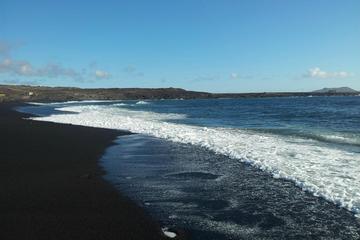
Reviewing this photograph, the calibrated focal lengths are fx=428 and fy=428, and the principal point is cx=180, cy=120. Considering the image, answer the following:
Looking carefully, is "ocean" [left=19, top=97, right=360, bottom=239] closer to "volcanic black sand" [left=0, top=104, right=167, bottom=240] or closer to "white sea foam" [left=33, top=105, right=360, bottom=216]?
"white sea foam" [left=33, top=105, right=360, bottom=216]

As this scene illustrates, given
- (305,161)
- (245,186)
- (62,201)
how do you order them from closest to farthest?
(62,201)
(245,186)
(305,161)

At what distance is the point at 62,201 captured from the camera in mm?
10336

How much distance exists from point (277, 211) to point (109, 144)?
13.2 m

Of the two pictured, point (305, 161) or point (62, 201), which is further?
point (305, 161)

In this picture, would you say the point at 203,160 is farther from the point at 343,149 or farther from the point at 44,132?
the point at 44,132

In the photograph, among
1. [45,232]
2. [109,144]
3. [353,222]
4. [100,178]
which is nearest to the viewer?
[45,232]

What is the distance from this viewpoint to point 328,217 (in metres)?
9.24

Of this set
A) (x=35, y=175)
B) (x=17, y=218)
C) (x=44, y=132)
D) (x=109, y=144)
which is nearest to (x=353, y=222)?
(x=17, y=218)

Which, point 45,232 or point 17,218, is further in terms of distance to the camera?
point 17,218

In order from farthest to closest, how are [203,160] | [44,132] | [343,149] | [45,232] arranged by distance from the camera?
[44,132]
[343,149]
[203,160]
[45,232]

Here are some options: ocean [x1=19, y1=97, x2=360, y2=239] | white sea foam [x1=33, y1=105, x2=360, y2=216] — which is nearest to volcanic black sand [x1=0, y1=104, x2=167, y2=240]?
ocean [x1=19, y1=97, x2=360, y2=239]

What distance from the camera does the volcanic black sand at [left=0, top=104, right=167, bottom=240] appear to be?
8234 mm

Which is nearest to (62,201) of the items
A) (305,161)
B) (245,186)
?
(245,186)

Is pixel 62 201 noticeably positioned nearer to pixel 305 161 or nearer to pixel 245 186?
pixel 245 186
